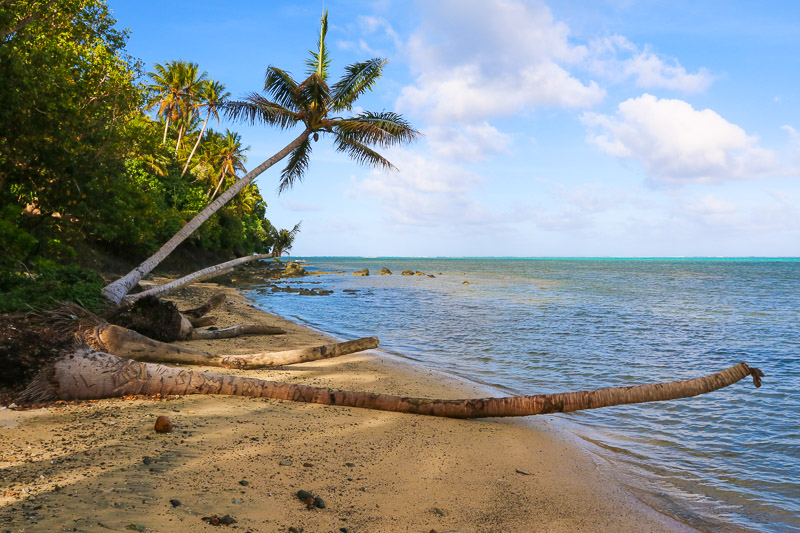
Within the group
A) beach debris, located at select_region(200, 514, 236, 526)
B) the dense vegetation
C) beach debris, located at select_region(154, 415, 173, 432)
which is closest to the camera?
beach debris, located at select_region(200, 514, 236, 526)

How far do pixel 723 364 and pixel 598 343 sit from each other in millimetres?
3389

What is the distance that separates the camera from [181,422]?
5.32m

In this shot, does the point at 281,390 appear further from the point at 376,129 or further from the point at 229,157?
the point at 229,157

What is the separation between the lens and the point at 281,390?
6.57 metres

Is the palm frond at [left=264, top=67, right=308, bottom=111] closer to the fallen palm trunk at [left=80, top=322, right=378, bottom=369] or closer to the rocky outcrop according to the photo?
the fallen palm trunk at [left=80, top=322, right=378, bottom=369]

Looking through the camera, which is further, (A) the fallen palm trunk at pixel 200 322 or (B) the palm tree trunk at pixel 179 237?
(A) the fallen palm trunk at pixel 200 322

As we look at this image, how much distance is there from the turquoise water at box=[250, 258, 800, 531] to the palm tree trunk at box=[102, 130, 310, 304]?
6.08 m

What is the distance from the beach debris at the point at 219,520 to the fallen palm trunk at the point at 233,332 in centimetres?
807

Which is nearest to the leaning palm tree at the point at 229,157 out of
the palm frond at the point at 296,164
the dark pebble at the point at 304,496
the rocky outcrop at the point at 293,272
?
the rocky outcrop at the point at 293,272

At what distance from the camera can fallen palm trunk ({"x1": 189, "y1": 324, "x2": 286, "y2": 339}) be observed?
11102mm

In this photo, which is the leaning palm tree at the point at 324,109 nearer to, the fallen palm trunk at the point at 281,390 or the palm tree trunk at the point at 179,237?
the palm tree trunk at the point at 179,237

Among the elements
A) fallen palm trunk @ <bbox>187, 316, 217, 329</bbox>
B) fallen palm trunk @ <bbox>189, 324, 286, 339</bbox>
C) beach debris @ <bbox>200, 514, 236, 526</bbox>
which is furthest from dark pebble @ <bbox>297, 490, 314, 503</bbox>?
fallen palm trunk @ <bbox>187, 316, 217, 329</bbox>

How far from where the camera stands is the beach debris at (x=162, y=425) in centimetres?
494

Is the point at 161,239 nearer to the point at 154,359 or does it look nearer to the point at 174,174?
the point at 174,174
